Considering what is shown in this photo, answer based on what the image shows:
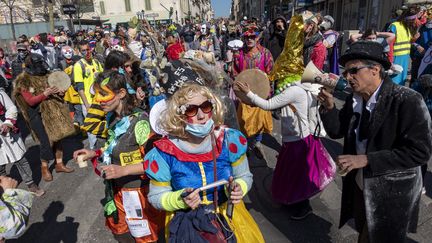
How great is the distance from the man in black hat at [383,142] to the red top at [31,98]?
3.93m

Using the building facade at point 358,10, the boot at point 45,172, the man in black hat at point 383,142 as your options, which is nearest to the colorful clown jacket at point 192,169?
the man in black hat at point 383,142

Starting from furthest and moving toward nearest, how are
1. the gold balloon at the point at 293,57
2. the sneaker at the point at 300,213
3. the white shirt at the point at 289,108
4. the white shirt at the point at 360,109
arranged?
the sneaker at the point at 300,213 < the gold balloon at the point at 293,57 < the white shirt at the point at 289,108 < the white shirt at the point at 360,109

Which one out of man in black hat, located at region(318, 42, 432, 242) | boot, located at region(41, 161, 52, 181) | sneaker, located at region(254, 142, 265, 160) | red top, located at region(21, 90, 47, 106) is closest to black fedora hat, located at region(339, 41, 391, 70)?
man in black hat, located at region(318, 42, 432, 242)

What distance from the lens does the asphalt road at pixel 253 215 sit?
3262 millimetres

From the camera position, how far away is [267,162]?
509cm

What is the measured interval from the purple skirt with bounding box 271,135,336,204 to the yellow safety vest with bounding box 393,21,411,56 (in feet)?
11.4

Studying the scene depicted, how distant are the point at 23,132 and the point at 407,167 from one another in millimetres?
8018

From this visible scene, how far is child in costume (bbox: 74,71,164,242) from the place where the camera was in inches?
91.5

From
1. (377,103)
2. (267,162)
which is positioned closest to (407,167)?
(377,103)

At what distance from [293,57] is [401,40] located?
11.4ft

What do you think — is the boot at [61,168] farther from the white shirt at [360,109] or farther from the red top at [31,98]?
the white shirt at [360,109]

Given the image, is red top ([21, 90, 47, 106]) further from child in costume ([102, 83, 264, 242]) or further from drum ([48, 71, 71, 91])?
child in costume ([102, 83, 264, 242])

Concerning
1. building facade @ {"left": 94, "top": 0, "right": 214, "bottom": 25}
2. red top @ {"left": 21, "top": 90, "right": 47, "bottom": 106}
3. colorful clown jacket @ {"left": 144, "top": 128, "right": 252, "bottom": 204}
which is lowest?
red top @ {"left": 21, "top": 90, "right": 47, "bottom": 106}

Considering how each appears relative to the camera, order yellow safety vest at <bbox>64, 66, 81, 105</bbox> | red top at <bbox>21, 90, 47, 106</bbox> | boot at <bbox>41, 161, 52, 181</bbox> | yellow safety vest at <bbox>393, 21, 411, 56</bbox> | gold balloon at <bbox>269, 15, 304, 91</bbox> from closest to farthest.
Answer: gold balloon at <bbox>269, 15, 304, 91</bbox>, red top at <bbox>21, 90, 47, 106</bbox>, boot at <bbox>41, 161, 52, 181</bbox>, yellow safety vest at <bbox>393, 21, 411, 56</bbox>, yellow safety vest at <bbox>64, 66, 81, 105</bbox>
